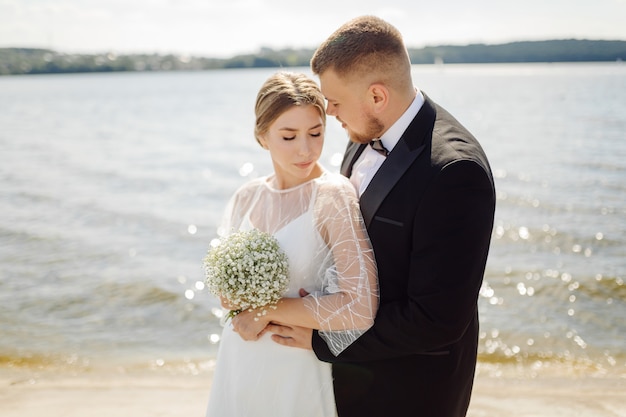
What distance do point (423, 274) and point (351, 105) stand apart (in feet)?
3.27

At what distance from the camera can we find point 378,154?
3295 millimetres

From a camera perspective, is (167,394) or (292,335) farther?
(167,394)

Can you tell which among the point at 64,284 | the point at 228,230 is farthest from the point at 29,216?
the point at 228,230

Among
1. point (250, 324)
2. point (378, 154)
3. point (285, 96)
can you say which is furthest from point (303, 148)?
point (250, 324)

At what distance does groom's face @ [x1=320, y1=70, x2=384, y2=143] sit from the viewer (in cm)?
316

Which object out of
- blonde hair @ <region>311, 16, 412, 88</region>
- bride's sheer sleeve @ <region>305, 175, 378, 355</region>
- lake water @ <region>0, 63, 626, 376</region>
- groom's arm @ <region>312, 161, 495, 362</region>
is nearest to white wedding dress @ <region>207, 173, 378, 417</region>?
bride's sheer sleeve @ <region>305, 175, 378, 355</region>

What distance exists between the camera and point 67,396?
21.5ft

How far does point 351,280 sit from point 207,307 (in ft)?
21.3

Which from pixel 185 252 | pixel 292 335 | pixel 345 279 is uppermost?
pixel 345 279

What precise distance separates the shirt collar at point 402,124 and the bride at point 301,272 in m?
→ 0.33

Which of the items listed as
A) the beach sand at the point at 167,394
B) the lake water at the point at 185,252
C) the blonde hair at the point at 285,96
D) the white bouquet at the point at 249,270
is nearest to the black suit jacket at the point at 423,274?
the white bouquet at the point at 249,270

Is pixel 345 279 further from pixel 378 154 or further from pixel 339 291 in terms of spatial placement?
pixel 378 154

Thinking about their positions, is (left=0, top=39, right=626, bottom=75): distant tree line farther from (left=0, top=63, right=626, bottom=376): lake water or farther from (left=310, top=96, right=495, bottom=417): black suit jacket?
(left=310, top=96, right=495, bottom=417): black suit jacket

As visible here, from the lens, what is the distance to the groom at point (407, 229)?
2.79 metres
